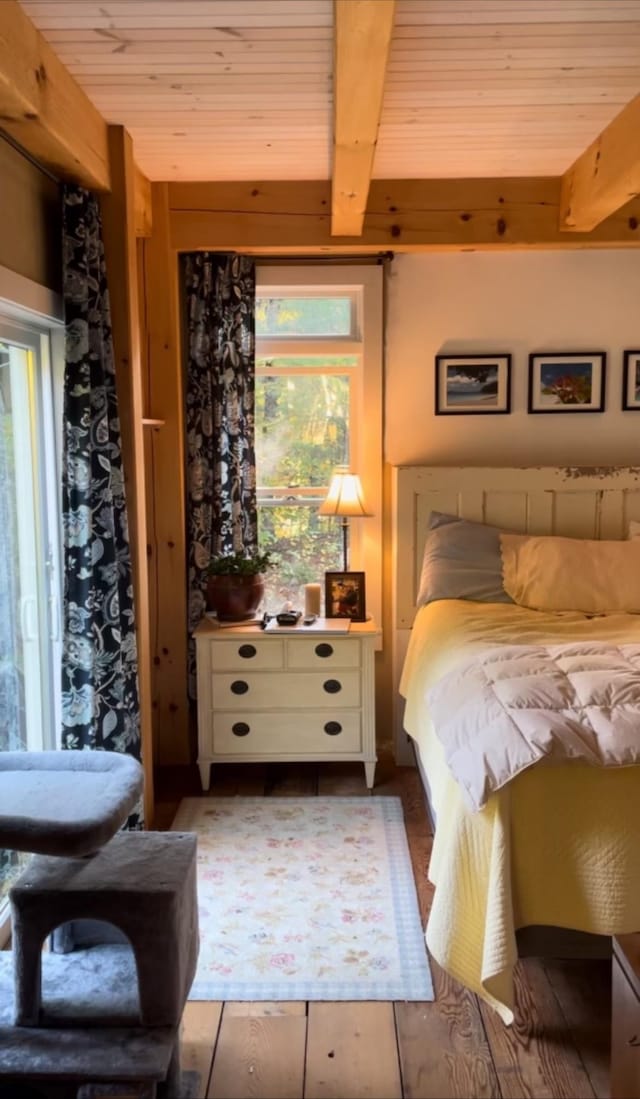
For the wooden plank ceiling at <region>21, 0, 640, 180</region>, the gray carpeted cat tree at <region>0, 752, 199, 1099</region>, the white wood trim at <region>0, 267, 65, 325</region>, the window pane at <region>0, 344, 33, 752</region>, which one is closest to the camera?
the gray carpeted cat tree at <region>0, 752, 199, 1099</region>

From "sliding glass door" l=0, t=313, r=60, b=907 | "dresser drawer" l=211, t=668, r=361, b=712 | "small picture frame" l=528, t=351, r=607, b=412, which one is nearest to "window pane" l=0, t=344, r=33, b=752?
"sliding glass door" l=0, t=313, r=60, b=907

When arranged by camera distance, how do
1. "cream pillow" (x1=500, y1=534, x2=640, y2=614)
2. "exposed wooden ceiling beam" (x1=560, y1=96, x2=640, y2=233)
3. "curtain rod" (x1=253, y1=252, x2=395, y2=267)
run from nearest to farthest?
1. "exposed wooden ceiling beam" (x1=560, y1=96, x2=640, y2=233)
2. "cream pillow" (x1=500, y1=534, x2=640, y2=614)
3. "curtain rod" (x1=253, y1=252, x2=395, y2=267)

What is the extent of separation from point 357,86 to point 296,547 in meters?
2.10

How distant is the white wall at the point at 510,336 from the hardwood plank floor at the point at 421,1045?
215 cm

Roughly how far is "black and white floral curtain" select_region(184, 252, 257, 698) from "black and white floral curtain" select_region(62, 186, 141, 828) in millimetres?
914

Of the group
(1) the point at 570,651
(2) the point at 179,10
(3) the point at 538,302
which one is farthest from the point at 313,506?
(2) the point at 179,10

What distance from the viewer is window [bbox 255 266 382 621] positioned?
11.7 feet

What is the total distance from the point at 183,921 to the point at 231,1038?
0.45m

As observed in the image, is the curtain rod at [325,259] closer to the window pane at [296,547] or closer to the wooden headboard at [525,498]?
the wooden headboard at [525,498]

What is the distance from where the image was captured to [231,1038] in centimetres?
194

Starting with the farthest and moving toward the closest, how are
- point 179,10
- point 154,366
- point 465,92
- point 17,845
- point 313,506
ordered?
point 313,506, point 154,366, point 465,92, point 179,10, point 17,845

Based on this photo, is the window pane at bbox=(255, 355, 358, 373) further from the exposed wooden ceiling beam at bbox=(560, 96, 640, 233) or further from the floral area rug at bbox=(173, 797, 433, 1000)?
the floral area rug at bbox=(173, 797, 433, 1000)

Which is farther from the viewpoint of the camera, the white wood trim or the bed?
the white wood trim

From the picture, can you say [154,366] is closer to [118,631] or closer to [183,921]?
[118,631]
